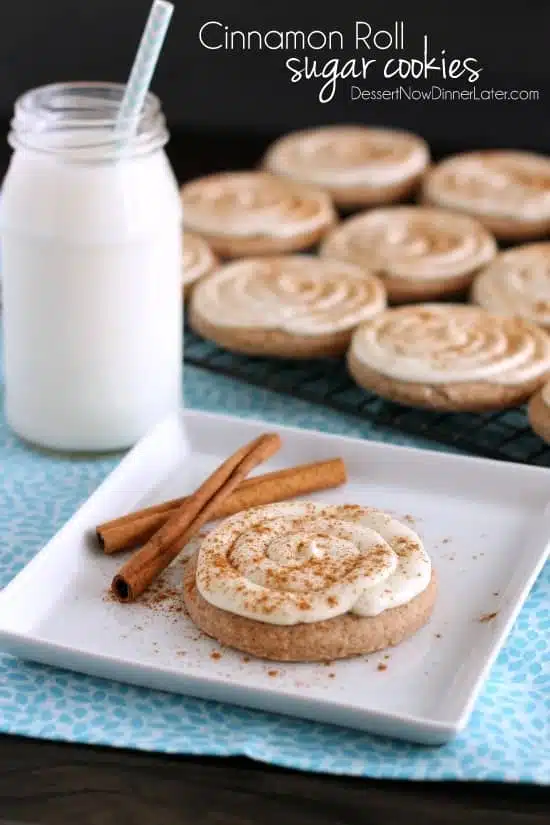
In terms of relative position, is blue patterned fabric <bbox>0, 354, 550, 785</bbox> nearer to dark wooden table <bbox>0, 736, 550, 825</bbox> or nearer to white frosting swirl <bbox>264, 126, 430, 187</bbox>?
dark wooden table <bbox>0, 736, 550, 825</bbox>

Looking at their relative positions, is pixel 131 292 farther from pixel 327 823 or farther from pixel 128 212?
pixel 327 823

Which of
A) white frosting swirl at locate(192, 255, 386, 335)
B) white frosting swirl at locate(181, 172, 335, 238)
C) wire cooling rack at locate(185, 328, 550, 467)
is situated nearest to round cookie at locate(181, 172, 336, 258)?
white frosting swirl at locate(181, 172, 335, 238)

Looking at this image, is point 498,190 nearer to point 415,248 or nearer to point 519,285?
point 415,248

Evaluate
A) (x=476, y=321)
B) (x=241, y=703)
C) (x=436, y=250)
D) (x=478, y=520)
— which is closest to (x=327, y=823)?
(x=241, y=703)

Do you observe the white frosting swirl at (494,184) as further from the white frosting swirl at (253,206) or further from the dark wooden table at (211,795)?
the dark wooden table at (211,795)

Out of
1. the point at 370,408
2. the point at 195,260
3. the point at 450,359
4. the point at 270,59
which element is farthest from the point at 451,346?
the point at 270,59

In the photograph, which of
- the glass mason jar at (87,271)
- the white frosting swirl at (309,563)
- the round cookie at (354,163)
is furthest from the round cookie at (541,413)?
the round cookie at (354,163)
